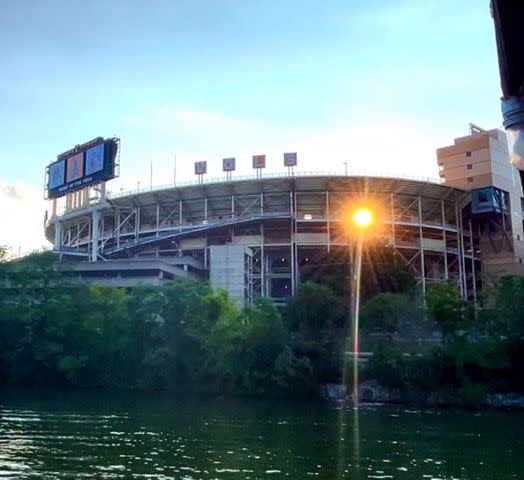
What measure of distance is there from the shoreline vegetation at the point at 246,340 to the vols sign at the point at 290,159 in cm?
2335

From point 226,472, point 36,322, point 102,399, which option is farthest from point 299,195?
point 226,472

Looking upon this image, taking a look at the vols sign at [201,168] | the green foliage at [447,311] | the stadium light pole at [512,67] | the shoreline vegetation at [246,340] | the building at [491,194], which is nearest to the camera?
the stadium light pole at [512,67]

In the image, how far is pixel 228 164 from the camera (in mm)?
79625

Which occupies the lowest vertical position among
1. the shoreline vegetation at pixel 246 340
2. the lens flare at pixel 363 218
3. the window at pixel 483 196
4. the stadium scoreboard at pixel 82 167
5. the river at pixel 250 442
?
the river at pixel 250 442

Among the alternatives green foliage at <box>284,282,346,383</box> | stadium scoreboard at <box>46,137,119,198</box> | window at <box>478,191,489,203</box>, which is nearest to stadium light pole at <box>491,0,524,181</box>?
green foliage at <box>284,282,346,383</box>

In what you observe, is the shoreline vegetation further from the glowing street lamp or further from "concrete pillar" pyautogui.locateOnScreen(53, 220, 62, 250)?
"concrete pillar" pyautogui.locateOnScreen(53, 220, 62, 250)

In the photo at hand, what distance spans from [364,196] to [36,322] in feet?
143

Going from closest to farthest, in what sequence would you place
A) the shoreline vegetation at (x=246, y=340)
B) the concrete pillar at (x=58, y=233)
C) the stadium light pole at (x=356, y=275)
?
the shoreline vegetation at (x=246, y=340), the stadium light pole at (x=356, y=275), the concrete pillar at (x=58, y=233)

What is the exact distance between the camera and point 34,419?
31.5m

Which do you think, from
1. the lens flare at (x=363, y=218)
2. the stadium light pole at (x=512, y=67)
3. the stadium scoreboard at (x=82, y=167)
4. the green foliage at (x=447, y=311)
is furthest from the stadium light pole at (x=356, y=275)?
the stadium light pole at (x=512, y=67)

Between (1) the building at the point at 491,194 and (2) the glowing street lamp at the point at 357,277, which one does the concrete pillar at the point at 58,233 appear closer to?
(2) the glowing street lamp at the point at 357,277

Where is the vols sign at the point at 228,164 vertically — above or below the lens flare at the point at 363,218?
above

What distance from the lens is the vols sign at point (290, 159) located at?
76.8m

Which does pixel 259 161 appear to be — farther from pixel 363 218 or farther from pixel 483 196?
pixel 483 196
